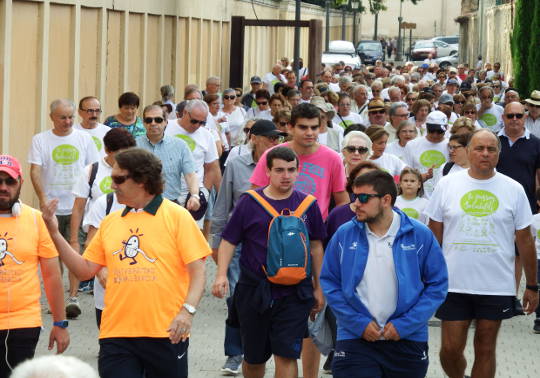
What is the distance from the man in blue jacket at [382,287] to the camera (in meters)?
A: 7.32

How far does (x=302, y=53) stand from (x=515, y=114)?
35.0m

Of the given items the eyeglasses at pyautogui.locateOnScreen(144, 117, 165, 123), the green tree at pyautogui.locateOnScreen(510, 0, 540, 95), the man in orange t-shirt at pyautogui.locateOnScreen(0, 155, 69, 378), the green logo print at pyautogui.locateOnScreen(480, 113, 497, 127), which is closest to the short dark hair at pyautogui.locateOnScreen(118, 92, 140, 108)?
the eyeglasses at pyautogui.locateOnScreen(144, 117, 165, 123)

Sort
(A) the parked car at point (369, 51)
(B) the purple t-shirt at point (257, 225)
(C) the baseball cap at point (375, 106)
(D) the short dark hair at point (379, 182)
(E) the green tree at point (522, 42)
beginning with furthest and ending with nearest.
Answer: (A) the parked car at point (369, 51) < (E) the green tree at point (522, 42) < (C) the baseball cap at point (375, 106) < (B) the purple t-shirt at point (257, 225) < (D) the short dark hair at point (379, 182)

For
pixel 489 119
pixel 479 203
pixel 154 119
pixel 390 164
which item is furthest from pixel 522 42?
pixel 479 203

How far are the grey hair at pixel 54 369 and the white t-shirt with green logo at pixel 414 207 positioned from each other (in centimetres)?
779

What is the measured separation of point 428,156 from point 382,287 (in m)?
6.88

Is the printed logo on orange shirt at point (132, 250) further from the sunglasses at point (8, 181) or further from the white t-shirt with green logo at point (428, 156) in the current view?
the white t-shirt with green logo at point (428, 156)

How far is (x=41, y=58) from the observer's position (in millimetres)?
18422

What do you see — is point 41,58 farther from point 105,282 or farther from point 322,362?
point 105,282

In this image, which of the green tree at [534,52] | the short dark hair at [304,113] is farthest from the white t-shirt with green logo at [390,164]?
the green tree at [534,52]

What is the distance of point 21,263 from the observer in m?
7.59

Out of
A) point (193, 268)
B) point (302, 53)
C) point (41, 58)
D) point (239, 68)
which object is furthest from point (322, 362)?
point (302, 53)

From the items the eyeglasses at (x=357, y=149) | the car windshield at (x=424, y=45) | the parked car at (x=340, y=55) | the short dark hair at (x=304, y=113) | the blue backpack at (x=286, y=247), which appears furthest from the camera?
the car windshield at (x=424, y=45)

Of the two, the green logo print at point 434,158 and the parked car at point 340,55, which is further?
the parked car at point 340,55
